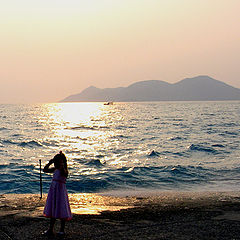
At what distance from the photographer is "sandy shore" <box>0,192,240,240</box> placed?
27.5ft

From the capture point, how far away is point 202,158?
93.4ft

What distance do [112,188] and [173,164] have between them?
822cm

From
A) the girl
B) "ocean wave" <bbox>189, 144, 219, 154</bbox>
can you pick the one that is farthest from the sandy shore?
"ocean wave" <bbox>189, 144, 219, 154</bbox>

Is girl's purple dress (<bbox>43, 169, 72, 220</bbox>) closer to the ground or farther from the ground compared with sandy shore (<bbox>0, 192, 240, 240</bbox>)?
farther from the ground

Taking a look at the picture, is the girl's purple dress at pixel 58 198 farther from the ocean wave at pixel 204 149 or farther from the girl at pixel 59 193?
the ocean wave at pixel 204 149

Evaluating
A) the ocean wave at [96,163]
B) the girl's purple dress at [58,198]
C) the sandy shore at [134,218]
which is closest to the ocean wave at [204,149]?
the ocean wave at [96,163]

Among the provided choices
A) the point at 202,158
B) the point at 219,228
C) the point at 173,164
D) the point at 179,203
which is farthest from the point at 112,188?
the point at 202,158

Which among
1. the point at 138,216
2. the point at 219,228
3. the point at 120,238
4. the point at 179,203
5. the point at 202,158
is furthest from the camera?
the point at 202,158

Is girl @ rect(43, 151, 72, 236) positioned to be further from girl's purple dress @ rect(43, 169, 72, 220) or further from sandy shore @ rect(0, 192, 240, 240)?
sandy shore @ rect(0, 192, 240, 240)

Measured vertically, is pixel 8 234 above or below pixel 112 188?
above

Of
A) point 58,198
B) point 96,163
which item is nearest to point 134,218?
Answer: point 58,198

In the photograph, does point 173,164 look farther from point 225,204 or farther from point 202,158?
point 225,204

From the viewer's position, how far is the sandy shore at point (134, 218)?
838cm

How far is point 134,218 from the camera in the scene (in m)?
9.88
